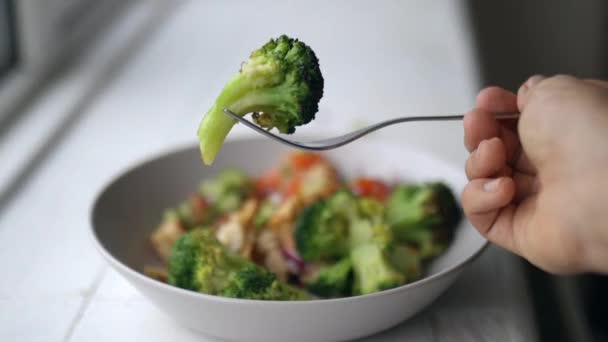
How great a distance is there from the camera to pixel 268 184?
3.15 ft

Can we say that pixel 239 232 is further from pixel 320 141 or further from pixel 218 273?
pixel 320 141

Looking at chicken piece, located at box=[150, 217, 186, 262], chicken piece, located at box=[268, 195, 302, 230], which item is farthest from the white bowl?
chicken piece, located at box=[268, 195, 302, 230]

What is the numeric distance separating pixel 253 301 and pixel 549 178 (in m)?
0.26

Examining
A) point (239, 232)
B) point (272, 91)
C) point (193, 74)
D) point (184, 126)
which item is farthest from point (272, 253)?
point (193, 74)

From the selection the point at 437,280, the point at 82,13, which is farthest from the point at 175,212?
the point at 82,13

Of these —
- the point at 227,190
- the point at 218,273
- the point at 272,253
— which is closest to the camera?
the point at 218,273

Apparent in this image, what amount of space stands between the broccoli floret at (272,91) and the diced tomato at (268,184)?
342 millimetres

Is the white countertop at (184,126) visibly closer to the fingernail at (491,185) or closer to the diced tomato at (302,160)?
the diced tomato at (302,160)

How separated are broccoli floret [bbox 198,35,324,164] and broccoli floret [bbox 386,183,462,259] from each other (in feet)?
0.84

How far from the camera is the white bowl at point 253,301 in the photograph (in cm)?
62

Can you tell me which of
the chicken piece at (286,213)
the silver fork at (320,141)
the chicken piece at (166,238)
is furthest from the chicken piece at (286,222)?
the silver fork at (320,141)

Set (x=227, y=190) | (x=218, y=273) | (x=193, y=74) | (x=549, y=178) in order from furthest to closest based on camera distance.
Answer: (x=193, y=74)
(x=227, y=190)
(x=218, y=273)
(x=549, y=178)

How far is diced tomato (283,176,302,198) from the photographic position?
0.92 m

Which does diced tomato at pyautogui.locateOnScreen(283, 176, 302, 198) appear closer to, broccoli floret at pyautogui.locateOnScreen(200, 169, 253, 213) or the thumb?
broccoli floret at pyautogui.locateOnScreen(200, 169, 253, 213)
